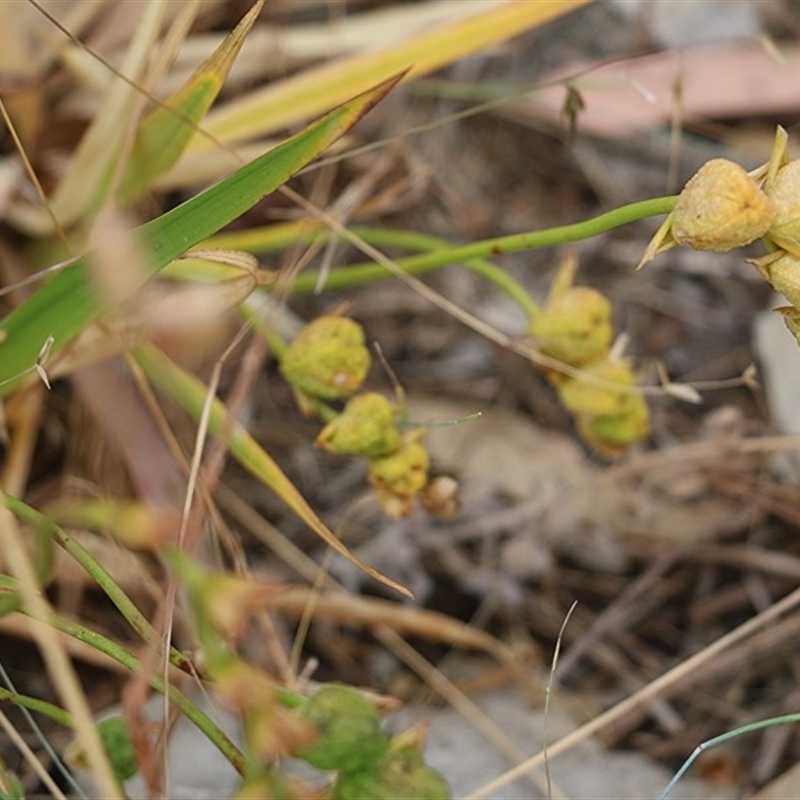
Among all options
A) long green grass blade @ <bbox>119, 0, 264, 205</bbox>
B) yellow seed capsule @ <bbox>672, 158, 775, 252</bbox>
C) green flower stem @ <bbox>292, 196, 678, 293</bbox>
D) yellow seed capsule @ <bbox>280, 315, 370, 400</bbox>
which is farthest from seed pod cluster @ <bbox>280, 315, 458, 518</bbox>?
yellow seed capsule @ <bbox>672, 158, 775, 252</bbox>

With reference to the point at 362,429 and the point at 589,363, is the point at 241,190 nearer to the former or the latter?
the point at 362,429

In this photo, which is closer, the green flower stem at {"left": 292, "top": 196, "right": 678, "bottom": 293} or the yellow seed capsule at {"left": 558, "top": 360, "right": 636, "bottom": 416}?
the green flower stem at {"left": 292, "top": 196, "right": 678, "bottom": 293}

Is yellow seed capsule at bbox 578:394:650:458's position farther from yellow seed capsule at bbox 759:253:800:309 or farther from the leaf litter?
yellow seed capsule at bbox 759:253:800:309

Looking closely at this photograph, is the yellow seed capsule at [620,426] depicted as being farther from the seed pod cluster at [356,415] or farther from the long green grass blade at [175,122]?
the long green grass blade at [175,122]

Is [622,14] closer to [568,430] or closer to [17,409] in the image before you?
[568,430]

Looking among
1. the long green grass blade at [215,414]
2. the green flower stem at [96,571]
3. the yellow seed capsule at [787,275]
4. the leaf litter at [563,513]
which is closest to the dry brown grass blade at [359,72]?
the leaf litter at [563,513]

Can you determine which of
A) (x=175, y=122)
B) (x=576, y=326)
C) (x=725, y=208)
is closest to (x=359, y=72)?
(x=175, y=122)

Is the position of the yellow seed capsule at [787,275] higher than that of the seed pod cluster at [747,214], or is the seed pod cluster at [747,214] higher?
the seed pod cluster at [747,214]
